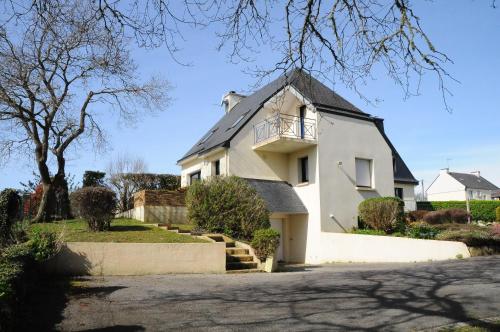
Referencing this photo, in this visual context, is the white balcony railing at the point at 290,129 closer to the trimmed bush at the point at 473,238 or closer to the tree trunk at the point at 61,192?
the trimmed bush at the point at 473,238

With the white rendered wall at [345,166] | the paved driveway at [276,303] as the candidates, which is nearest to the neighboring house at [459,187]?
the white rendered wall at [345,166]

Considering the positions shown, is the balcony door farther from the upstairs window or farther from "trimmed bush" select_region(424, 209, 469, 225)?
"trimmed bush" select_region(424, 209, 469, 225)

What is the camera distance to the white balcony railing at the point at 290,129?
21.9 metres

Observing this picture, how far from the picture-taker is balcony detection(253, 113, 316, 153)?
2125 centimetres

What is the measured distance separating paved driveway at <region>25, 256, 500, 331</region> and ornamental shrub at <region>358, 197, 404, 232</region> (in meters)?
9.23

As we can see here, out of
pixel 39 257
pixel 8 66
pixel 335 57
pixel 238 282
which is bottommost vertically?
pixel 238 282

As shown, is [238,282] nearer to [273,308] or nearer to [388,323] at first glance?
[273,308]

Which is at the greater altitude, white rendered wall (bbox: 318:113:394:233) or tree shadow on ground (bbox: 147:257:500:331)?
white rendered wall (bbox: 318:113:394:233)

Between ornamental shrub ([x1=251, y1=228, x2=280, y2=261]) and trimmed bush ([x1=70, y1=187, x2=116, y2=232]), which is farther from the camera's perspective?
trimmed bush ([x1=70, y1=187, x2=116, y2=232])

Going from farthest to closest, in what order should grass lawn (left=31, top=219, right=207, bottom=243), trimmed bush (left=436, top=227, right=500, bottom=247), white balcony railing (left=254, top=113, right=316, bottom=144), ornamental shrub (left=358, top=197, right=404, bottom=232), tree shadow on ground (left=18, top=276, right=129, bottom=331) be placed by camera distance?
white balcony railing (left=254, top=113, right=316, bottom=144), ornamental shrub (left=358, top=197, right=404, bottom=232), trimmed bush (left=436, top=227, right=500, bottom=247), grass lawn (left=31, top=219, right=207, bottom=243), tree shadow on ground (left=18, top=276, right=129, bottom=331)

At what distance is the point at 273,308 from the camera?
7223mm

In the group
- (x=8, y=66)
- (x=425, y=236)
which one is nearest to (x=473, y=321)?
(x=425, y=236)

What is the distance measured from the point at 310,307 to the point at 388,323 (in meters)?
1.45

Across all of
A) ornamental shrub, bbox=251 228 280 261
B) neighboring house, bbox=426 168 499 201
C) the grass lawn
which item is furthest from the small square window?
neighboring house, bbox=426 168 499 201
